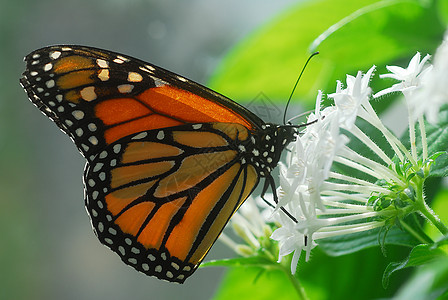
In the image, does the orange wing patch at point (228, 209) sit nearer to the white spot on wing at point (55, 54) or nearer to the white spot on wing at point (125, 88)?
the white spot on wing at point (125, 88)

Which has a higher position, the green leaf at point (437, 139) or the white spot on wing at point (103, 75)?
the white spot on wing at point (103, 75)

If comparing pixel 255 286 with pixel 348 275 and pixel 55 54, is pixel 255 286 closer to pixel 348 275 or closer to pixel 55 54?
pixel 348 275

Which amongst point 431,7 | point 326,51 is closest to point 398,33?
point 431,7

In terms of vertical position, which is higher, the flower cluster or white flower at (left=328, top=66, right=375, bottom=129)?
white flower at (left=328, top=66, right=375, bottom=129)

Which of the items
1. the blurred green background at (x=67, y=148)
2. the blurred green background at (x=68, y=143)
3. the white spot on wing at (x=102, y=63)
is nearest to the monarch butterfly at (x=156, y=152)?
the white spot on wing at (x=102, y=63)

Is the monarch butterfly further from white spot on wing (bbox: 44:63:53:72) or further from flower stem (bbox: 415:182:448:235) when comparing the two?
flower stem (bbox: 415:182:448:235)

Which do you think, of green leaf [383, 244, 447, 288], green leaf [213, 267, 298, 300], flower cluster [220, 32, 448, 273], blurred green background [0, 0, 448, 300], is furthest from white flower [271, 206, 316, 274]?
blurred green background [0, 0, 448, 300]

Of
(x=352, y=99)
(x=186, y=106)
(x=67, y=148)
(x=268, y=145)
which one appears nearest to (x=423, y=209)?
(x=352, y=99)
